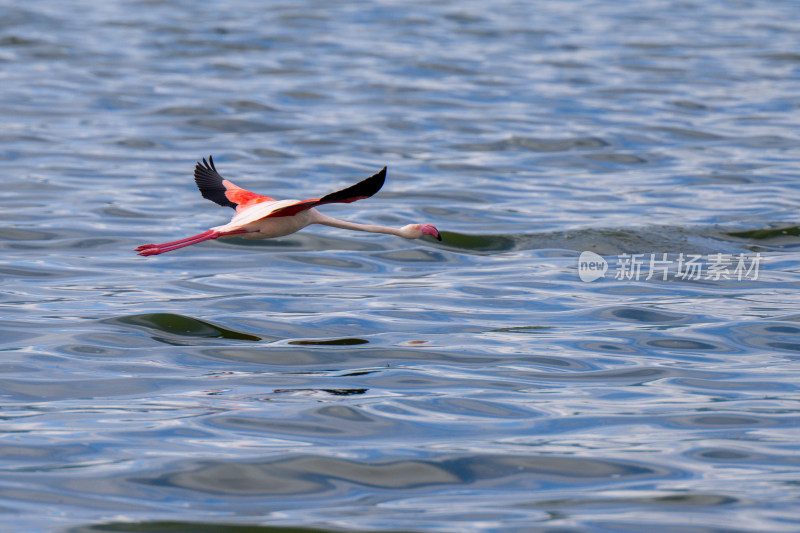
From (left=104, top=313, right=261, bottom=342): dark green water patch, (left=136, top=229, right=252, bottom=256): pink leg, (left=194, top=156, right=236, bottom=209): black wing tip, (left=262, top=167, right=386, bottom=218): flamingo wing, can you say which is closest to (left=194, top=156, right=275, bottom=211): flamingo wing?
(left=194, top=156, right=236, bottom=209): black wing tip

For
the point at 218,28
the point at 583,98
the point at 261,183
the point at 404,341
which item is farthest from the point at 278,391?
the point at 218,28

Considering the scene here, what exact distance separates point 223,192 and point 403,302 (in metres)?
2.20

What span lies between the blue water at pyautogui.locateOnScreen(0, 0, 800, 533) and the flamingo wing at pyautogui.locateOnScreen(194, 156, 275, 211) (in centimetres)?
101

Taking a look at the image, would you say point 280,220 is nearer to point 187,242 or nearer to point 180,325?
point 187,242

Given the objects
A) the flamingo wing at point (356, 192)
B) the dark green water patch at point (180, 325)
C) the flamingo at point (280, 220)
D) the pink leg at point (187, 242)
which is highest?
the flamingo wing at point (356, 192)

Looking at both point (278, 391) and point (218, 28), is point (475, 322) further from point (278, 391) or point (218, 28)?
point (218, 28)

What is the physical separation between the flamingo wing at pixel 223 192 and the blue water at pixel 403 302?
39.7 inches

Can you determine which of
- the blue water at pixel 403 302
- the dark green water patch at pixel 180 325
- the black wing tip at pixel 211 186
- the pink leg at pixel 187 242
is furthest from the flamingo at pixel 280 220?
the dark green water patch at pixel 180 325

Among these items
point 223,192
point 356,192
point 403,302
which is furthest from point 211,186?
point 403,302

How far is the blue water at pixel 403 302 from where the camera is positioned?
543 centimetres

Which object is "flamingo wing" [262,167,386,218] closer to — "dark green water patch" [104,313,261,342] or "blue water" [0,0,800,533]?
"blue water" [0,0,800,533]

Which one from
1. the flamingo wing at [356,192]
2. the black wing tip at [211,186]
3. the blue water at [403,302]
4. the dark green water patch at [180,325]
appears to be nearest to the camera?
the blue water at [403,302]

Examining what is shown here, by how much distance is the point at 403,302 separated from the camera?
9367 mm

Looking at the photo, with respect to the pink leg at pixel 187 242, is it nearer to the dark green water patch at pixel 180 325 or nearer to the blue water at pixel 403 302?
the blue water at pixel 403 302
